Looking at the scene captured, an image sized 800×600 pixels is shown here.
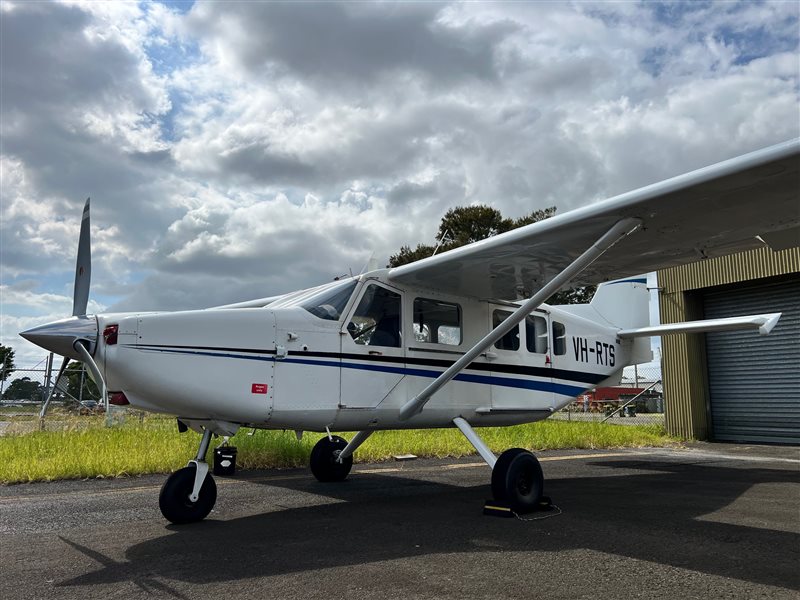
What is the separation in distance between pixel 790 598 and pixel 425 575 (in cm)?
220

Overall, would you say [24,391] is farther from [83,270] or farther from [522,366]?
[522,366]

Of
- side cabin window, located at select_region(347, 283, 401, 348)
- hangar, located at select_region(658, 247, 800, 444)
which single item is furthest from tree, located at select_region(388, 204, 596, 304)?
side cabin window, located at select_region(347, 283, 401, 348)

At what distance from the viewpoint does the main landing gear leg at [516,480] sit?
5926mm

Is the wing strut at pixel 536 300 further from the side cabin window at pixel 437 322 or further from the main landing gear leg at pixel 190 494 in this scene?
the main landing gear leg at pixel 190 494

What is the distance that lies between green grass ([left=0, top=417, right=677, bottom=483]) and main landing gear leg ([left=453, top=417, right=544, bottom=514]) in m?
4.73

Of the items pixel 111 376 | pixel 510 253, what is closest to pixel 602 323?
pixel 510 253

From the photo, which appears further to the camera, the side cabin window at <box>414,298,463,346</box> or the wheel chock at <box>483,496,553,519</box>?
the side cabin window at <box>414,298,463,346</box>

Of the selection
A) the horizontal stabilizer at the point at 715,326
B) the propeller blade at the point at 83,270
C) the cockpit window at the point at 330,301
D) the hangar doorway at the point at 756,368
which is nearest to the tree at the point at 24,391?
the propeller blade at the point at 83,270

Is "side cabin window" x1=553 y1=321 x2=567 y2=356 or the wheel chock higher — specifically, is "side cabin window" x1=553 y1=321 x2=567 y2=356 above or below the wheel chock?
above

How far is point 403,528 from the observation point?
5.36 meters

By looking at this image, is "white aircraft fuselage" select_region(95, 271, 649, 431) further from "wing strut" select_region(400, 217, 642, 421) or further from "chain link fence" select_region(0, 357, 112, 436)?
"chain link fence" select_region(0, 357, 112, 436)

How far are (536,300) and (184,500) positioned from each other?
12.9 ft

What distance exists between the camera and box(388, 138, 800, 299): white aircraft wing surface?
4930 mm

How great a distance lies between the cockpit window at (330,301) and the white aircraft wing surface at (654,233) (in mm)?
655
